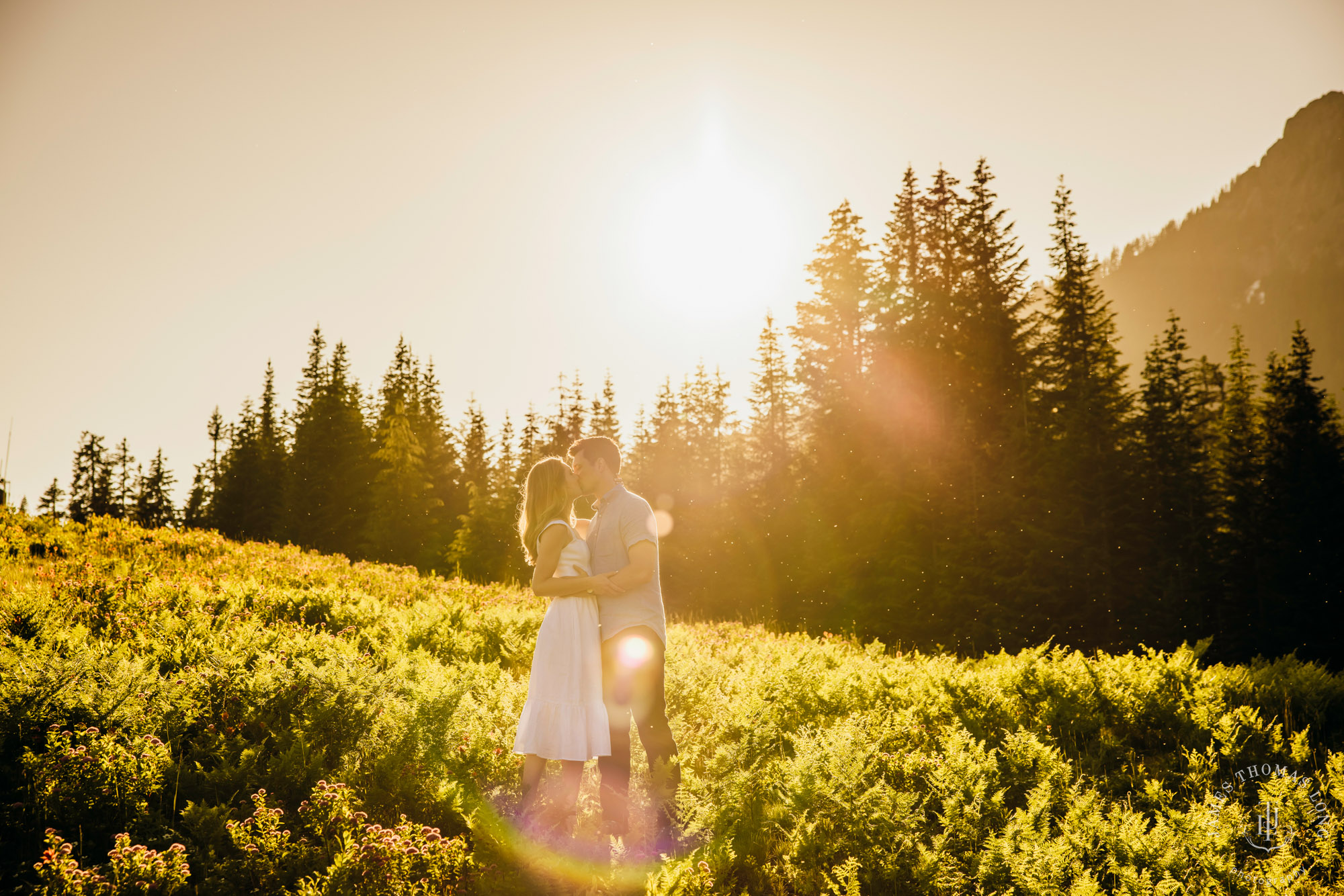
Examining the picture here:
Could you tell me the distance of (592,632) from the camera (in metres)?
5.09

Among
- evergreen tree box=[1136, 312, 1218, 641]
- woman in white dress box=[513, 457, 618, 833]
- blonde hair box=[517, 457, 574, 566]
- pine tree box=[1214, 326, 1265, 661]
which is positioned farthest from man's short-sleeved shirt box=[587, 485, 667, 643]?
pine tree box=[1214, 326, 1265, 661]

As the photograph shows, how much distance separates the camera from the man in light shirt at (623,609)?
196 inches

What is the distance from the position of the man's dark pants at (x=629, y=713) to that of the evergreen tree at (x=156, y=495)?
6735 centimetres

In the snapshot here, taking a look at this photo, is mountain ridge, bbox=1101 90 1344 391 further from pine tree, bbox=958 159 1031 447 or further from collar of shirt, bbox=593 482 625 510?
collar of shirt, bbox=593 482 625 510

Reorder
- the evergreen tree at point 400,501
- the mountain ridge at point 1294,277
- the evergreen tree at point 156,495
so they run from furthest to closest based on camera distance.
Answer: the mountain ridge at point 1294,277
the evergreen tree at point 156,495
the evergreen tree at point 400,501

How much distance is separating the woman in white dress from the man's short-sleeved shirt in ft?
0.36

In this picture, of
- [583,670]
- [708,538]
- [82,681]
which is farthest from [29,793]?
[708,538]

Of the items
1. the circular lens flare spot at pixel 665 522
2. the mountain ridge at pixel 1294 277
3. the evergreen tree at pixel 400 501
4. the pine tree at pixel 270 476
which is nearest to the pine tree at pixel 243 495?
the pine tree at pixel 270 476

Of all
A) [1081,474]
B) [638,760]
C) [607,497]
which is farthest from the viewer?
[1081,474]

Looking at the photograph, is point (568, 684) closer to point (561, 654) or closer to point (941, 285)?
point (561, 654)

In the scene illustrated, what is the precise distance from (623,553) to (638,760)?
9.41ft

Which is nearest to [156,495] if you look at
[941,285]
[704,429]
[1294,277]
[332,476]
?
[332,476]

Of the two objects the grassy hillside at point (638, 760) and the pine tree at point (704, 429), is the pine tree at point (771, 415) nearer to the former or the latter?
the pine tree at point (704, 429)

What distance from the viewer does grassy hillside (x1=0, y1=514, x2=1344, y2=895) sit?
4078mm
